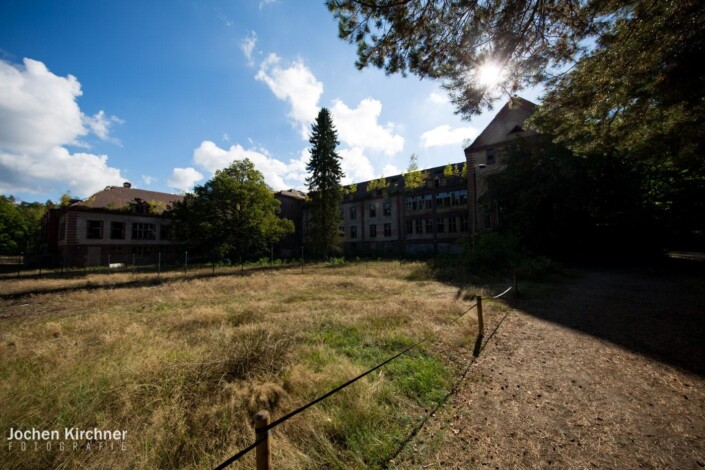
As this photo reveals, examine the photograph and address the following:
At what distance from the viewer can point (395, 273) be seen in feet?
60.4

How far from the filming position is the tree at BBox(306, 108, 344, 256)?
109ft

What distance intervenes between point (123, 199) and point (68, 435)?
44558 mm

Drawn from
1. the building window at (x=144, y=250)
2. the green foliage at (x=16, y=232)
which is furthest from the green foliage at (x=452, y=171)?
the green foliage at (x=16, y=232)

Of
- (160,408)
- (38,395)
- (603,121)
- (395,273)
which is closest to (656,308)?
(603,121)

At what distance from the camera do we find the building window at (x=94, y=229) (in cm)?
3125

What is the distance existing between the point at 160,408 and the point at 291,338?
269cm

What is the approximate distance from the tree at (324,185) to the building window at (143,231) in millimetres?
22702

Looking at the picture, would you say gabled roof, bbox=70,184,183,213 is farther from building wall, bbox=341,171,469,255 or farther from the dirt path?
the dirt path

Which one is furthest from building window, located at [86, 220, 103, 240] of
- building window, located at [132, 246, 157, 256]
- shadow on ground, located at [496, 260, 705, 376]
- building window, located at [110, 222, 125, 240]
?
shadow on ground, located at [496, 260, 705, 376]

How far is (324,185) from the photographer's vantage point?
110ft

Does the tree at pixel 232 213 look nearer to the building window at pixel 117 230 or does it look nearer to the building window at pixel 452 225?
the building window at pixel 117 230

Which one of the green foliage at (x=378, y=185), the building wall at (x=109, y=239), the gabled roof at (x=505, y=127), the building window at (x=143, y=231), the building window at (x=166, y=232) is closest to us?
the gabled roof at (x=505, y=127)

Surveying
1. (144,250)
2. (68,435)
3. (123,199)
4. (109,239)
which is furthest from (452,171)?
(123,199)

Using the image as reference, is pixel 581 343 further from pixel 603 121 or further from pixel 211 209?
pixel 211 209
